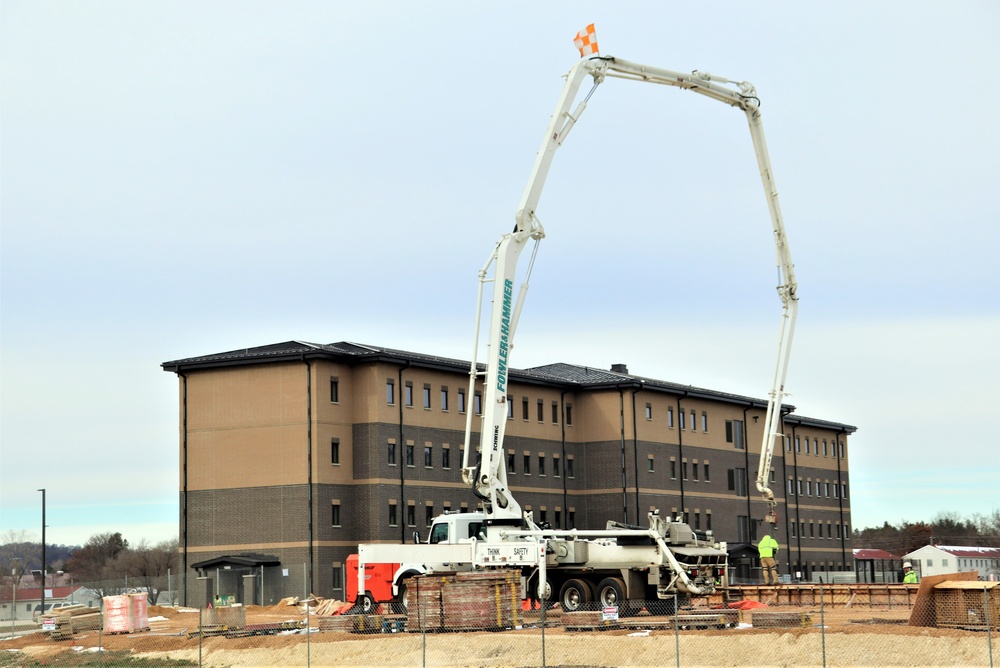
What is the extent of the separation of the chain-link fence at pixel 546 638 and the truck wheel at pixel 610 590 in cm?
74

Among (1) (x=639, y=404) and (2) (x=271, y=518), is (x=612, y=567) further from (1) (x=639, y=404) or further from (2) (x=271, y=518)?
(1) (x=639, y=404)

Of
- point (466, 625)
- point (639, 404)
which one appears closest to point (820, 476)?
point (639, 404)

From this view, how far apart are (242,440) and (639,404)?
24.9 m

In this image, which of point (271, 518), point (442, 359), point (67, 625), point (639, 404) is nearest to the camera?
point (67, 625)

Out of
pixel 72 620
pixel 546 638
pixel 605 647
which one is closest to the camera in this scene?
pixel 605 647

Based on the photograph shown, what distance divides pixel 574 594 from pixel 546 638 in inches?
322

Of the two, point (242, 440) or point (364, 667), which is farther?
point (242, 440)

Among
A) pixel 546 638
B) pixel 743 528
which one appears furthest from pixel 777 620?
pixel 743 528

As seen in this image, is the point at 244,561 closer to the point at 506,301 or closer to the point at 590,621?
the point at 506,301

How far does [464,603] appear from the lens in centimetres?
3641

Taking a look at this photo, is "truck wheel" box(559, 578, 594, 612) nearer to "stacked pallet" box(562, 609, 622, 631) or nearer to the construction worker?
"stacked pallet" box(562, 609, 622, 631)

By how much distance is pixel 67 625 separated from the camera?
43.6m

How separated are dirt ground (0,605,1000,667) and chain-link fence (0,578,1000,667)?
0.09ft

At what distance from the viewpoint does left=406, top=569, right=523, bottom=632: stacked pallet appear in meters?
36.3
